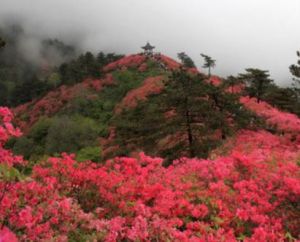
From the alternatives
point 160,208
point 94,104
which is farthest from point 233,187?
point 94,104

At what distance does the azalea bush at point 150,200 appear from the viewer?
7.18 metres

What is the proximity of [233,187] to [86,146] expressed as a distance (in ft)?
103

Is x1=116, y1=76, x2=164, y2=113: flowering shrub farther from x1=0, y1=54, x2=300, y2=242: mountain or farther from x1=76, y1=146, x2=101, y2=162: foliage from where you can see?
x1=0, y1=54, x2=300, y2=242: mountain

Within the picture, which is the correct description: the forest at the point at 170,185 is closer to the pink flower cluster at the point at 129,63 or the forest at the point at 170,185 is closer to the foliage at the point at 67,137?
the foliage at the point at 67,137

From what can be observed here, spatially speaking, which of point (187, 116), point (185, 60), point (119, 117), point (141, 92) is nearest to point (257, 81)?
point (141, 92)

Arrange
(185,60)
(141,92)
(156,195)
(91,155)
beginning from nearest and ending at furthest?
(156,195), (91,155), (141,92), (185,60)

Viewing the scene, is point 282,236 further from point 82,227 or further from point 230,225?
point 82,227

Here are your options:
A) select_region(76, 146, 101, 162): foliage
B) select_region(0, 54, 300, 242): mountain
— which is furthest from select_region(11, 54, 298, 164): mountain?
select_region(0, 54, 300, 242): mountain

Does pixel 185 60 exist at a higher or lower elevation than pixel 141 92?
higher

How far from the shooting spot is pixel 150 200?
33.1ft

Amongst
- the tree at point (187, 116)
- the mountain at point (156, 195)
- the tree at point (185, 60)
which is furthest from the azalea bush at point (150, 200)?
the tree at point (185, 60)

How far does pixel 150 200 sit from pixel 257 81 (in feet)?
115

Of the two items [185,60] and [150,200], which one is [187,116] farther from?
[185,60]

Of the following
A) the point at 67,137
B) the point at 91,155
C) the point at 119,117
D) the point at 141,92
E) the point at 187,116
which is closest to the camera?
the point at 187,116
